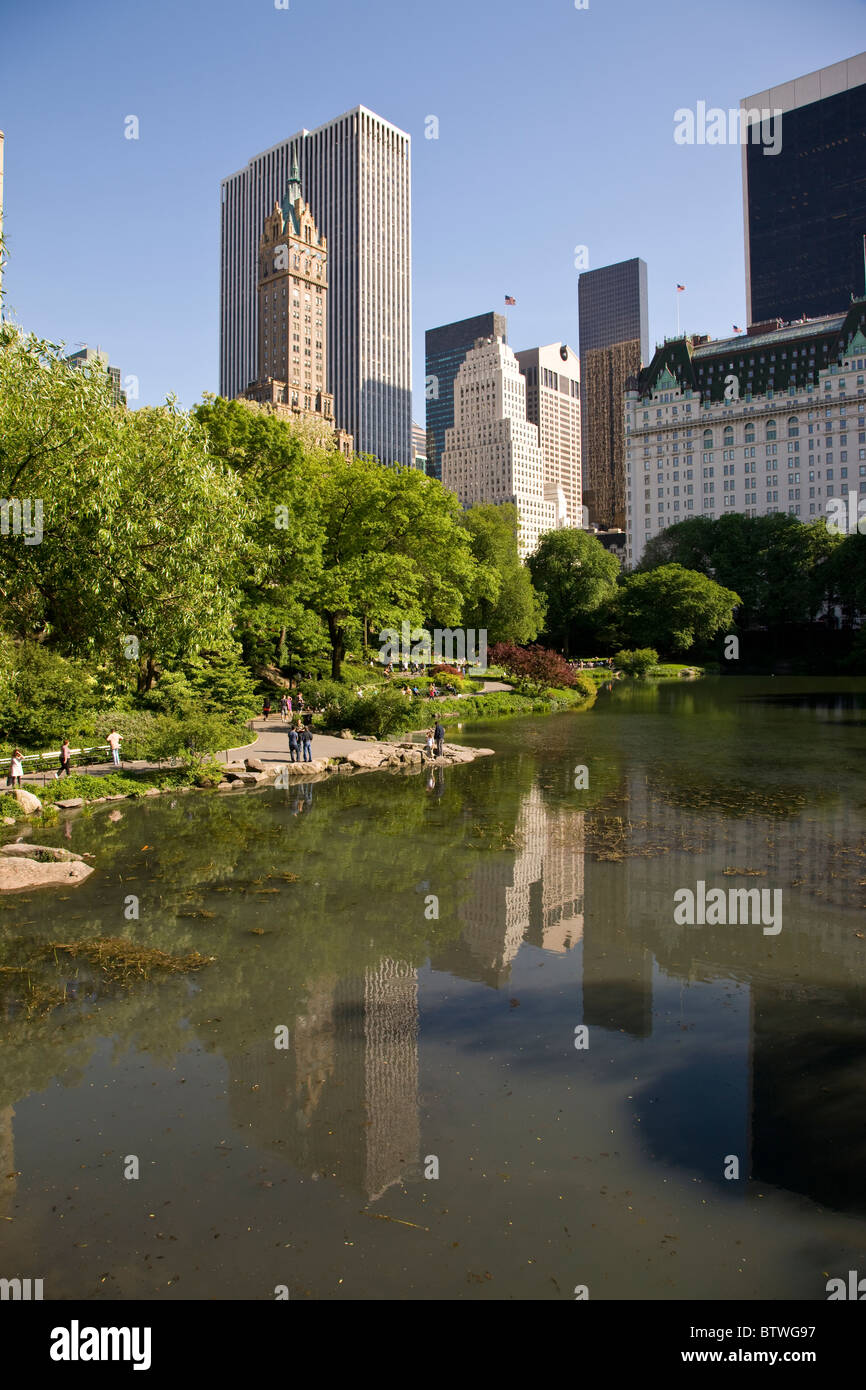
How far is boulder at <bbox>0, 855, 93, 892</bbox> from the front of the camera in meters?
15.3

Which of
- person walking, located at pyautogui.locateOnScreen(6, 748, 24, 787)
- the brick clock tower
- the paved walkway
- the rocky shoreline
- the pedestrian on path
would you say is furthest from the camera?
the brick clock tower

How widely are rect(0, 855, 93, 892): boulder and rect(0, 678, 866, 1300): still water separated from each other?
0.62 metres

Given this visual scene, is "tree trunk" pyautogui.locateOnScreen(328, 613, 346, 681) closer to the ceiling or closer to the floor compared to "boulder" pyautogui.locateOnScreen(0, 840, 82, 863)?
closer to the ceiling

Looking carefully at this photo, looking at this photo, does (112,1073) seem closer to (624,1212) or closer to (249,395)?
(624,1212)

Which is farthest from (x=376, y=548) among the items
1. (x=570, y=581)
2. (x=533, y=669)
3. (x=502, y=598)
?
(x=570, y=581)

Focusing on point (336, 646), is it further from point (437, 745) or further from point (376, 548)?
point (437, 745)

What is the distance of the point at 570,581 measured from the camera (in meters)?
100

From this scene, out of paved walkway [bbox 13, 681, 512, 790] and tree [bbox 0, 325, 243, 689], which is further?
paved walkway [bbox 13, 681, 512, 790]

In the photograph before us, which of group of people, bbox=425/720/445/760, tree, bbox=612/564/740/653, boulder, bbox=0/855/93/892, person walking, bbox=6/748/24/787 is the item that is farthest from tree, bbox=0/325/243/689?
tree, bbox=612/564/740/653

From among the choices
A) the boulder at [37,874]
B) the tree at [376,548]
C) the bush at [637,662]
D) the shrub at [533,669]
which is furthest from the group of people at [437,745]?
the bush at [637,662]

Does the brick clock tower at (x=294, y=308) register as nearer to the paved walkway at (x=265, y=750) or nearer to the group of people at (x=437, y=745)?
the paved walkway at (x=265, y=750)

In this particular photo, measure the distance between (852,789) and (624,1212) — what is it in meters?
20.9

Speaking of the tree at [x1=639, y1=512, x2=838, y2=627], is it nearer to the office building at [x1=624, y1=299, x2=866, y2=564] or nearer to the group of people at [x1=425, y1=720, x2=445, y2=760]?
the office building at [x1=624, y1=299, x2=866, y2=564]
